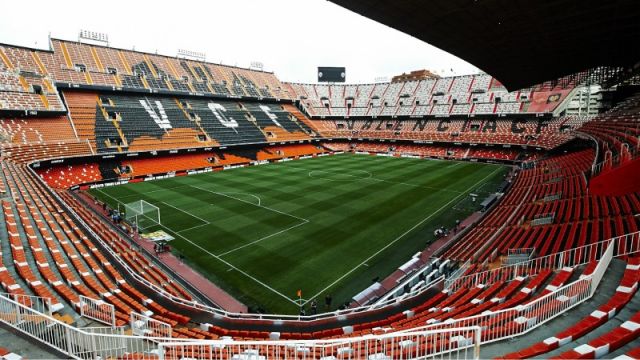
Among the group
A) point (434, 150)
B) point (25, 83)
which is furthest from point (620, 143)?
point (25, 83)

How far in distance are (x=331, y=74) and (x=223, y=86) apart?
31121mm

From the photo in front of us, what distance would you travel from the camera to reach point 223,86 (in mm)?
64688

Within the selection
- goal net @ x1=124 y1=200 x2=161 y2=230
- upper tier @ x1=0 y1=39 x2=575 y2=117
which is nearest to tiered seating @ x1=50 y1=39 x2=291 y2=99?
upper tier @ x1=0 y1=39 x2=575 y2=117

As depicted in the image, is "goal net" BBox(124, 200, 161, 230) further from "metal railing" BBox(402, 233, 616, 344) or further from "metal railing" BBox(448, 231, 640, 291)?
"metal railing" BBox(402, 233, 616, 344)

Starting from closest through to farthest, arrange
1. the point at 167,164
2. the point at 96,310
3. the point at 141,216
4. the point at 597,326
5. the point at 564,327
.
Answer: the point at 597,326 → the point at 564,327 → the point at 96,310 → the point at 141,216 → the point at 167,164

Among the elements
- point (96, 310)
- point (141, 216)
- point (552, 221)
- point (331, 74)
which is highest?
point (331, 74)

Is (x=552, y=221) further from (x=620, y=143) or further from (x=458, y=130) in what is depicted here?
(x=458, y=130)

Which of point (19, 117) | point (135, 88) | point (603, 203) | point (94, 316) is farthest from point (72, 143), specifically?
point (603, 203)

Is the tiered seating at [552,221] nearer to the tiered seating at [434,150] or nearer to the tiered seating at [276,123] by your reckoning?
the tiered seating at [434,150]

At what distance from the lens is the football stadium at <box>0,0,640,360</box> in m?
7.49

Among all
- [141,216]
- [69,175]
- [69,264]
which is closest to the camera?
[69,264]

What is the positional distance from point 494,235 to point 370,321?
30.8 ft

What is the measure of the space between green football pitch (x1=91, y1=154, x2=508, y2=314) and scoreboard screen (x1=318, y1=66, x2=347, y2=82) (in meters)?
47.3

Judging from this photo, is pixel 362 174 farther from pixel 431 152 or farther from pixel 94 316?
pixel 94 316
